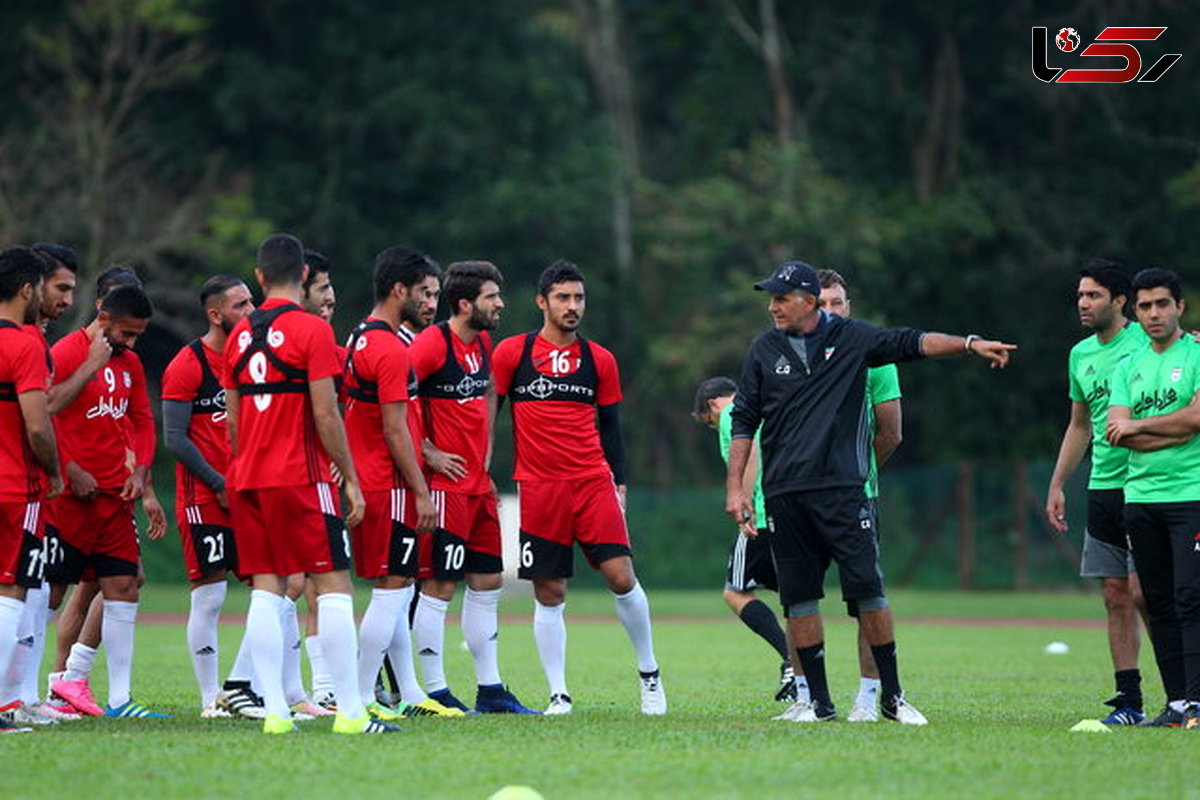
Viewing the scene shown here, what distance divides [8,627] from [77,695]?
1.60 meters

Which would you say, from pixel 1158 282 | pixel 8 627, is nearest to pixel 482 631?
pixel 8 627

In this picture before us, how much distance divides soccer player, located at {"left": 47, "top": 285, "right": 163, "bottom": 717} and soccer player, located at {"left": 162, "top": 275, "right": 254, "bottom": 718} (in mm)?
328

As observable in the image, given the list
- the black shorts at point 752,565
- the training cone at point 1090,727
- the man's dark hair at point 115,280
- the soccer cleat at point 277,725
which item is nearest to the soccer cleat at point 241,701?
the soccer cleat at point 277,725

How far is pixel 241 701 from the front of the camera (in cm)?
1162

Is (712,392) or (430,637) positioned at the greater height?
(712,392)

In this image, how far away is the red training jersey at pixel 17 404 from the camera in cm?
1045

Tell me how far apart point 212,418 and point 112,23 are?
3028 cm

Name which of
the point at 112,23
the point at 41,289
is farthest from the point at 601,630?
the point at 112,23

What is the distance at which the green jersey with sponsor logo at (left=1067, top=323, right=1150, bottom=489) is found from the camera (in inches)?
467

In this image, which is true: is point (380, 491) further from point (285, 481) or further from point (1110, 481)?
point (1110, 481)

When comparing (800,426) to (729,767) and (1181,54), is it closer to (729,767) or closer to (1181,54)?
(729,767)

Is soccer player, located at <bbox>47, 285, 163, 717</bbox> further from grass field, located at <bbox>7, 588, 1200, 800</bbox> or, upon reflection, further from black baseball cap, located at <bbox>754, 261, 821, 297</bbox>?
black baseball cap, located at <bbox>754, 261, 821, 297</bbox>

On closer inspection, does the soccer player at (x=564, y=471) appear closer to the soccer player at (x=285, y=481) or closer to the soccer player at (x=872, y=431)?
the soccer player at (x=872, y=431)

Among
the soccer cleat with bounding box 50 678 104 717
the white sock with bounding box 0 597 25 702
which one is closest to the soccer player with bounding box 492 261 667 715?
the soccer cleat with bounding box 50 678 104 717
